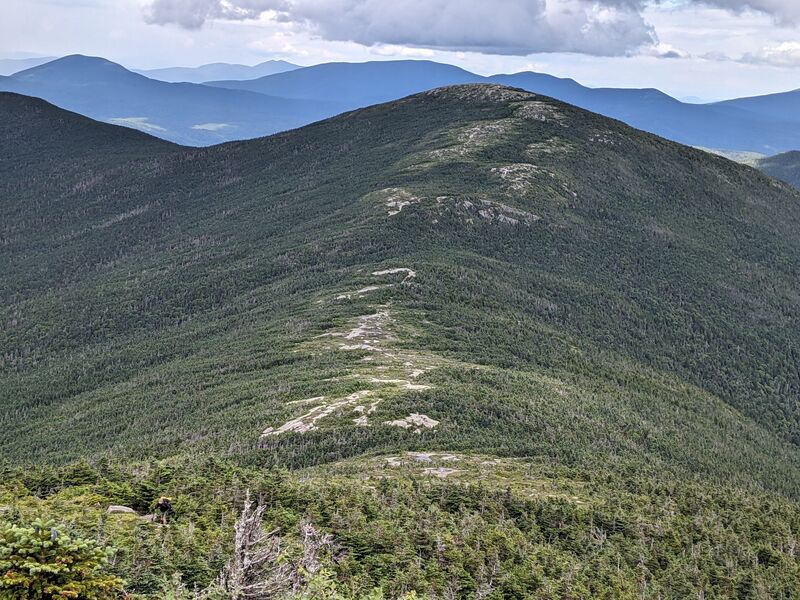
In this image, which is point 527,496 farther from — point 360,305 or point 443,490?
point 360,305

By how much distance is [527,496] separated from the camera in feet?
215

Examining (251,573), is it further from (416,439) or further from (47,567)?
(416,439)

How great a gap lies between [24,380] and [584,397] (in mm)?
118332

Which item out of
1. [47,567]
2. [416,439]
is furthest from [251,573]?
[416,439]

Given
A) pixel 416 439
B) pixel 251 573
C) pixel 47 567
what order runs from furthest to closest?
pixel 416 439 → pixel 251 573 → pixel 47 567

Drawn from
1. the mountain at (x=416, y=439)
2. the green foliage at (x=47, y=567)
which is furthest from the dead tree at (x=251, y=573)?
the green foliage at (x=47, y=567)

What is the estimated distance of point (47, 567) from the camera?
19312 mm

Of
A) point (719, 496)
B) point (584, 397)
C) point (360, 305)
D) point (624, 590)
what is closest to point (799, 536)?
point (719, 496)

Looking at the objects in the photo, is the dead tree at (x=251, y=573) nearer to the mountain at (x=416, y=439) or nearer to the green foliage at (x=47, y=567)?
the mountain at (x=416, y=439)

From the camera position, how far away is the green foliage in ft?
64.1

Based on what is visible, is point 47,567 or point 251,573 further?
point 251,573

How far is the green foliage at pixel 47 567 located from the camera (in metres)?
19.5

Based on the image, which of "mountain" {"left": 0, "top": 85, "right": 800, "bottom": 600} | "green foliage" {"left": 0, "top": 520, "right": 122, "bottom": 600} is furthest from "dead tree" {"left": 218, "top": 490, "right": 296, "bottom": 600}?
"green foliage" {"left": 0, "top": 520, "right": 122, "bottom": 600}

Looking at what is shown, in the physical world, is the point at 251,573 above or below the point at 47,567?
below
